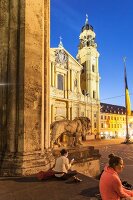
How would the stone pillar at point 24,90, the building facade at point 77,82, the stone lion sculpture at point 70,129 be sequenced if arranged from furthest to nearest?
the building facade at point 77,82
the stone lion sculpture at point 70,129
the stone pillar at point 24,90

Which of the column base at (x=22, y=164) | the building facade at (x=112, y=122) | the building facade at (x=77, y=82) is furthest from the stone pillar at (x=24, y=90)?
the building facade at (x=112, y=122)

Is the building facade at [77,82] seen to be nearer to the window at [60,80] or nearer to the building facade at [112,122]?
the window at [60,80]

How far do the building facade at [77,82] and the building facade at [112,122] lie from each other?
742cm

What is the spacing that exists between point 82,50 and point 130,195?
48.2m

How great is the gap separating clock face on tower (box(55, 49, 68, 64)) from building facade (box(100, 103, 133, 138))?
57.9 ft

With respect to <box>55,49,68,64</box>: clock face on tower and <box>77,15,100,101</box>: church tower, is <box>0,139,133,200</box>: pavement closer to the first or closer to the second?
<box>55,49,68,64</box>: clock face on tower

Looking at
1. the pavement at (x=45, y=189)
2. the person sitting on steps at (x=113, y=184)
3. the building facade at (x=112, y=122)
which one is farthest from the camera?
the building facade at (x=112, y=122)

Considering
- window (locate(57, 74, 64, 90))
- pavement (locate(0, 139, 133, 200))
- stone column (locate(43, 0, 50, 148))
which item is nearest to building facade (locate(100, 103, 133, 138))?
Result: window (locate(57, 74, 64, 90))

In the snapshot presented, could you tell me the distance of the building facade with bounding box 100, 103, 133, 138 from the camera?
54487mm

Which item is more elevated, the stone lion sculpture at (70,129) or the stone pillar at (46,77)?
the stone pillar at (46,77)

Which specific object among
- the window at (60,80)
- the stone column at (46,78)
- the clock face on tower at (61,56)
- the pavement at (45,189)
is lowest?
the pavement at (45,189)

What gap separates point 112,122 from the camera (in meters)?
59.5

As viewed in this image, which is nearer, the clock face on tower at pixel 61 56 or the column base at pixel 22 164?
the column base at pixel 22 164

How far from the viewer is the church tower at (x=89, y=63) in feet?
158
